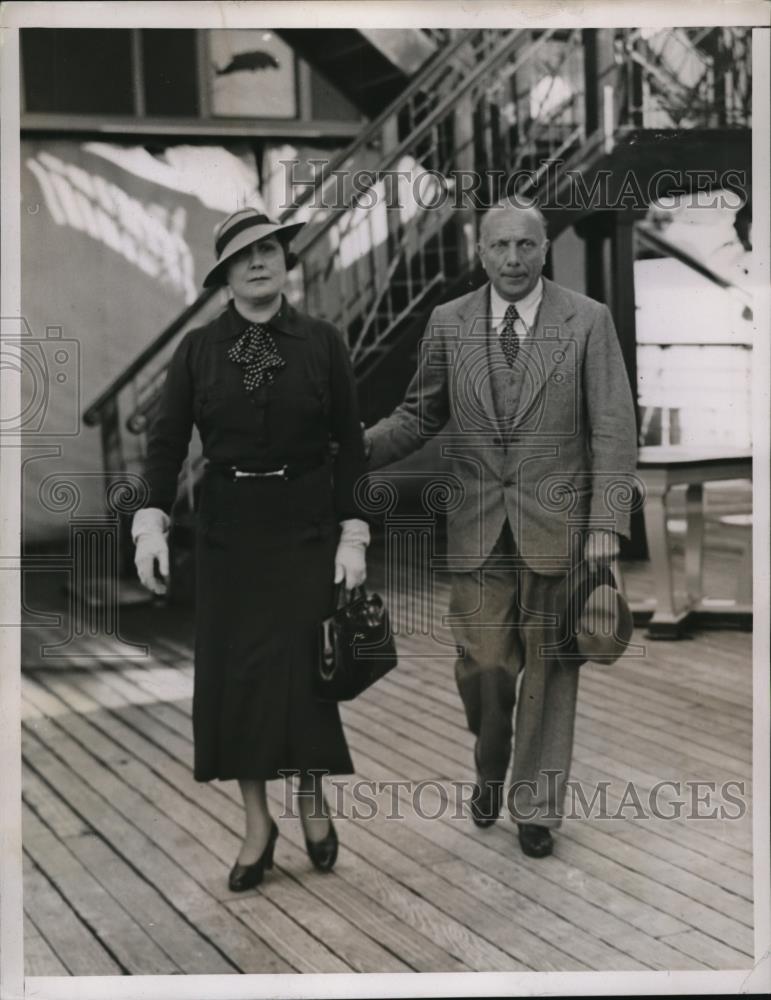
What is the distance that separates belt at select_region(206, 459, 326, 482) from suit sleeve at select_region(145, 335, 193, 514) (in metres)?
0.12

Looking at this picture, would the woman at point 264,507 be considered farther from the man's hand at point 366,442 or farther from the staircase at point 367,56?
the staircase at point 367,56

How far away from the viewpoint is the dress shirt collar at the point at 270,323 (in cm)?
400

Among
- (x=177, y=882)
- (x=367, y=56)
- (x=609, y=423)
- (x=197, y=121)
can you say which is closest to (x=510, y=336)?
(x=609, y=423)

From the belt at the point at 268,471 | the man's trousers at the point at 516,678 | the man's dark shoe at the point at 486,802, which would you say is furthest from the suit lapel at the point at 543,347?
the man's dark shoe at the point at 486,802

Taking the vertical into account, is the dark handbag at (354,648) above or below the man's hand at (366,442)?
below

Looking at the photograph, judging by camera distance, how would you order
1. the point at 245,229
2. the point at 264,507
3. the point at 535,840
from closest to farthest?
the point at 245,229, the point at 264,507, the point at 535,840

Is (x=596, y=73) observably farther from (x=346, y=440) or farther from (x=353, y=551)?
(x=353, y=551)

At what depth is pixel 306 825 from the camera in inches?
162

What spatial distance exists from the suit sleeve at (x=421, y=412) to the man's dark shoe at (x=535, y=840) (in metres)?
1.08

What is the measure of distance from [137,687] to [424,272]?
5.00 ft

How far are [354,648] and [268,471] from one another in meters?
0.53

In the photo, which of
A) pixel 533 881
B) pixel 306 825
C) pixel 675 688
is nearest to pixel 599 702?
pixel 675 688

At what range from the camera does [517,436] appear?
3.98 metres

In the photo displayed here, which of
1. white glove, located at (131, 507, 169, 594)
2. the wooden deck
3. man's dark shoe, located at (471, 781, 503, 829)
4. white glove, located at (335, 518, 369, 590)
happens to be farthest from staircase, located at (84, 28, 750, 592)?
man's dark shoe, located at (471, 781, 503, 829)
